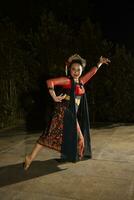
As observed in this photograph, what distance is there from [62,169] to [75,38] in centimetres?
543

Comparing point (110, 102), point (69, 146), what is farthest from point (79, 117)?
point (110, 102)

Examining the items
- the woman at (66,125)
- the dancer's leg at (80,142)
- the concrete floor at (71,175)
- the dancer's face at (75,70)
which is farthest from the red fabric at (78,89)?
the concrete floor at (71,175)

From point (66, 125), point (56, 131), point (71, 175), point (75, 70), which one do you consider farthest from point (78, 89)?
point (71, 175)

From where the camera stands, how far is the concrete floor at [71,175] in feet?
14.5

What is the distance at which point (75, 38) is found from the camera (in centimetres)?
1007

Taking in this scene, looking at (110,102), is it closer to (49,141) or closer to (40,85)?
(40,85)

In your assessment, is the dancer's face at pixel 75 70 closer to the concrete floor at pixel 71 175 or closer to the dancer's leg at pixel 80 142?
the dancer's leg at pixel 80 142

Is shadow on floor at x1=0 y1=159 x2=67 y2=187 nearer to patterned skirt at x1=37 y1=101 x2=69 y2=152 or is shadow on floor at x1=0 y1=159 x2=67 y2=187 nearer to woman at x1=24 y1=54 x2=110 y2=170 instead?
woman at x1=24 y1=54 x2=110 y2=170

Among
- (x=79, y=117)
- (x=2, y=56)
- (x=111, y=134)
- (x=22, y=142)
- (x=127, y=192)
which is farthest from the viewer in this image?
(x=2, y=56)

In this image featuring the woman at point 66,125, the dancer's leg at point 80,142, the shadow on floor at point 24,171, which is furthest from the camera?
the dancer's leg at point 80,142

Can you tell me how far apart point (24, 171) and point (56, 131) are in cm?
74

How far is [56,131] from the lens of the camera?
17.6 feet

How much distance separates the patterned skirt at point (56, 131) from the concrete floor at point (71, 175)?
0.39 meters

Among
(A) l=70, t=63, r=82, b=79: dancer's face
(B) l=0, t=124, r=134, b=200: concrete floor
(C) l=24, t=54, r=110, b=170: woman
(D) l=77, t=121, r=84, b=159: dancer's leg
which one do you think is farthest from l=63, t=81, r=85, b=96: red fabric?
(B) l=0, t=124, r=134, b=200: concrete floor
